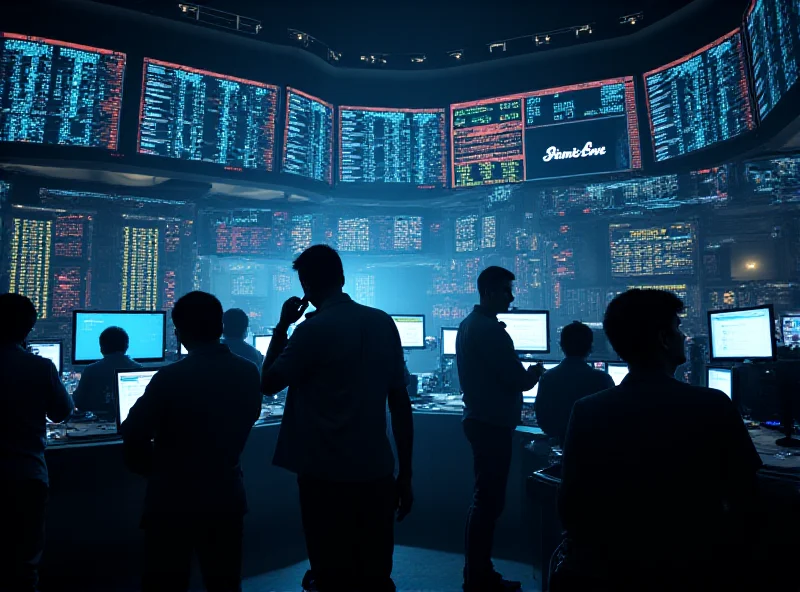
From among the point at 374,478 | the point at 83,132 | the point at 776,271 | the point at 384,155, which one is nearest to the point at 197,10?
the point at 83,132

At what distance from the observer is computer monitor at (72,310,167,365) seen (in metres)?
4.52

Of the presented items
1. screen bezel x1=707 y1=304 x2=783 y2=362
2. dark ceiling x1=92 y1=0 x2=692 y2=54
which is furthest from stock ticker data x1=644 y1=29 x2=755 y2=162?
screen bezel x1=707 y1=304 x2=783 y2=362

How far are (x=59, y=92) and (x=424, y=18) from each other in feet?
14.3

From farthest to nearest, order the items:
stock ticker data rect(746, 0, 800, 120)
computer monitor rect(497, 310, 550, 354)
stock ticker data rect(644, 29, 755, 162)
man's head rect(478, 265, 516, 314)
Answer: computer monitor rect(497, 310, 550, 354), stock ticker data rect(644, 29, 755, 162), stock ticker data rect(746, 0, 800, 120), man's head rect(478, 265, 516, 314)

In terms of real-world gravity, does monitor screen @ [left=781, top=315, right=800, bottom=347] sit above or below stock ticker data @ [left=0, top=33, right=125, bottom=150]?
below

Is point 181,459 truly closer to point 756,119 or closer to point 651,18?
Answer: point 756,119

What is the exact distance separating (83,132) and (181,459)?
480 cm

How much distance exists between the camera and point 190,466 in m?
1.98

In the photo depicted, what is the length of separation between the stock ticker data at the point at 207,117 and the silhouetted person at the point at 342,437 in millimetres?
4561

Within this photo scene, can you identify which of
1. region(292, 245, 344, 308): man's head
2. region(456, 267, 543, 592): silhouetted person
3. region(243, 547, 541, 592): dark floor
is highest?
region(292, 245, 344, 308): man's head

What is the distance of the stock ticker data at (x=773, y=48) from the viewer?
3879 mm

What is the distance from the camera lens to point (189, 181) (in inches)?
261

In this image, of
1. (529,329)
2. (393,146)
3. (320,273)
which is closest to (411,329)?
(529,329)

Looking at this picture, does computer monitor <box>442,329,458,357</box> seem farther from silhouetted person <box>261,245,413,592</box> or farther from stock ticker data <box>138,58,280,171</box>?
silhouetted person <box>261,245,413,592</box>
